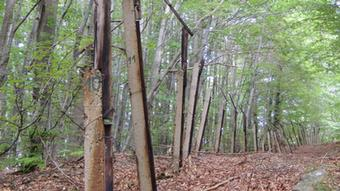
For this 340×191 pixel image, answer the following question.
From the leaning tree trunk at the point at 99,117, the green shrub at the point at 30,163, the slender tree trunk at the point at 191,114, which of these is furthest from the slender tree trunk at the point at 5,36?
the leaning tree trunk at the point at 99,117

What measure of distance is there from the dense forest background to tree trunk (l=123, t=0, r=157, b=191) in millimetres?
321

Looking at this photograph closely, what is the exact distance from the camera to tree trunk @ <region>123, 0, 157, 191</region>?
3.10 m

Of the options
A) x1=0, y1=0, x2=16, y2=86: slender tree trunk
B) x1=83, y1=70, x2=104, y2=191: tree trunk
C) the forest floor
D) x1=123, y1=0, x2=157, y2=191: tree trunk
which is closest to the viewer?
x1=83, y1=70, x2=104, y2=191: tree trunk

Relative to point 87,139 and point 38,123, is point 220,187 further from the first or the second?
point 38,123

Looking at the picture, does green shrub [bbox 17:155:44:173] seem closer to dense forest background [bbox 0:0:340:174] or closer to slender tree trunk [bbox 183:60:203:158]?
dense forest background [bbox 0:0:340:174]

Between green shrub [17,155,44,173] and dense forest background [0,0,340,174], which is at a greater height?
dense forest background [0,0,340,174]

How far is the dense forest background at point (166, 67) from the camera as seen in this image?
253 inches

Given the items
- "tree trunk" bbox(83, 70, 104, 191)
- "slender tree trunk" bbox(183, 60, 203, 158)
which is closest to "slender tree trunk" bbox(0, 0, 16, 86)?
"slender tree trunk" bbox(183, 60, 203, 158)

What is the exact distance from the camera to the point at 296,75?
16344mm

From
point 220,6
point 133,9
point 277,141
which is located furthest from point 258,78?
point 133,9

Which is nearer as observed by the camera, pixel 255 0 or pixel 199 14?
pixel 255 0

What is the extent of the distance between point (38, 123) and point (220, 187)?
3695 mm

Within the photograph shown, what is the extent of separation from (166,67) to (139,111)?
9.44 metres

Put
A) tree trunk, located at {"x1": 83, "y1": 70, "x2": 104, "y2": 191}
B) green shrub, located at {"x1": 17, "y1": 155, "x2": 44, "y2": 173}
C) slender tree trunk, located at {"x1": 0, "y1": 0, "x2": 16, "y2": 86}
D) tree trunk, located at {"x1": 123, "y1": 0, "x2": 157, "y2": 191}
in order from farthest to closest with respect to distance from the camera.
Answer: green shrub, located at {"x1": 17, "y1": 155, "x2": 44, "y2": 173}
slender tree trunk, located at {"x1": 0, "y1": 0, "x2": 16, "y2": 86}
tree trunk, located at {"x1": 123, "y1": 0, "x2": 157, "y2": 191}
tree trunk, located at {"x1": 83, "y1": 70, "x2": 104, "y2": 191}
